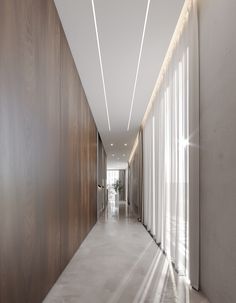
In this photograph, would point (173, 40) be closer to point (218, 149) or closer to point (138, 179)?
point (218, 149)

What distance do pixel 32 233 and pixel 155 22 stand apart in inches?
127

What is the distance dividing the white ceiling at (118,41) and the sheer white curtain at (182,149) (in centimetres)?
29

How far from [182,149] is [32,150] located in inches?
88.6

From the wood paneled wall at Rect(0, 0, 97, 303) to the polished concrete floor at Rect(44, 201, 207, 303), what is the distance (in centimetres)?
26

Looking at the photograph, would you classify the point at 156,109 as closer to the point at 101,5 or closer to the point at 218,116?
the point at 101,5

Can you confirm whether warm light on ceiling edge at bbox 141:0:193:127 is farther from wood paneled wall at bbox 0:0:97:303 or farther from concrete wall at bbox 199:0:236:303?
wood paneled wall at bbox 0:0:97:303

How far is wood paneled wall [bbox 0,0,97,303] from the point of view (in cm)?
227

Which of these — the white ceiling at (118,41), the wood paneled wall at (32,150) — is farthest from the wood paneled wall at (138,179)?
the wood paneled wall at (32,150)

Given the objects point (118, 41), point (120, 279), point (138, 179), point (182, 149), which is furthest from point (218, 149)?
point (138, 179)

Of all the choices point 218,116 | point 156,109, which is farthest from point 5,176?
point 156,109

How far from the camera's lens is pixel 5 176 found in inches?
88.1

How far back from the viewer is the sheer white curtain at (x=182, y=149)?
3736 mm

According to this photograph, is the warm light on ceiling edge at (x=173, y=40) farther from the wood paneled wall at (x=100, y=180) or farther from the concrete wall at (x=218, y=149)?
the wood paneled wall at (x=100, y=180)

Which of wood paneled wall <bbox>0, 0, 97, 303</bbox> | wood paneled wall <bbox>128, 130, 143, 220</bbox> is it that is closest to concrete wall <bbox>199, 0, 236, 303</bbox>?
wood paneled wall <bbox>0, 0, 97, 303</bbox>
